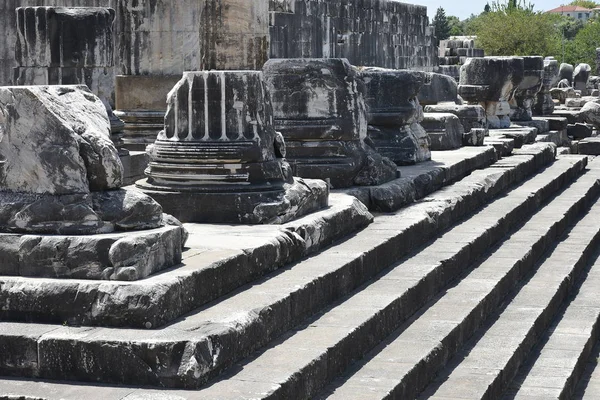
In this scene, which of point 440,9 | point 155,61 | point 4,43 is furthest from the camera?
point 440,9

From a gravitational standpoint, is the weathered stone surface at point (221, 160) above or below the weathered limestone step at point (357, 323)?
above

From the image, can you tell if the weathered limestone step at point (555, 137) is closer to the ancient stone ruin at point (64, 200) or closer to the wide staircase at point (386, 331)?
the wide staircase at point (386, 331)

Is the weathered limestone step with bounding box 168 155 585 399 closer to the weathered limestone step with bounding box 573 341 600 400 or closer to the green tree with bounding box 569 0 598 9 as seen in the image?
the weathered limestone step with bounding box 573 341 600 400

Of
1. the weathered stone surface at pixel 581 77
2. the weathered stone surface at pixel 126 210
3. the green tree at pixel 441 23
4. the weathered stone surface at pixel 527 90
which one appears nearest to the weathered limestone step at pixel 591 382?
the weathered stone surface at pixel 126 210

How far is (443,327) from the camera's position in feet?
23.2

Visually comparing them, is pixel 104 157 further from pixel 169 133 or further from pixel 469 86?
pixel 469 86

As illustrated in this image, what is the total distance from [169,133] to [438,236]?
2.43 m

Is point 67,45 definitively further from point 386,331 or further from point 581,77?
point 581,77

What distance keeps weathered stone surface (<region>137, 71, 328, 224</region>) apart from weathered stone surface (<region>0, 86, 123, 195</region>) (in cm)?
157

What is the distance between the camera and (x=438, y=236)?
944 cm

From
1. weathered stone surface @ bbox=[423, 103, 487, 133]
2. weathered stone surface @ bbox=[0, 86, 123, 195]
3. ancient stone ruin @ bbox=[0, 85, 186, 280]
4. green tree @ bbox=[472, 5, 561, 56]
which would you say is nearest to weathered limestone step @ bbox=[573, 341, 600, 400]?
ancient stone ruin @ bbox=[0, 85, 186, 280]

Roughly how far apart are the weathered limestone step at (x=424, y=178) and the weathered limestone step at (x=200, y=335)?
5.55ft

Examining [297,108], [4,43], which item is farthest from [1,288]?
[4,43]

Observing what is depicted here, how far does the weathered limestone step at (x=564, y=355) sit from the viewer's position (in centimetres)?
698
